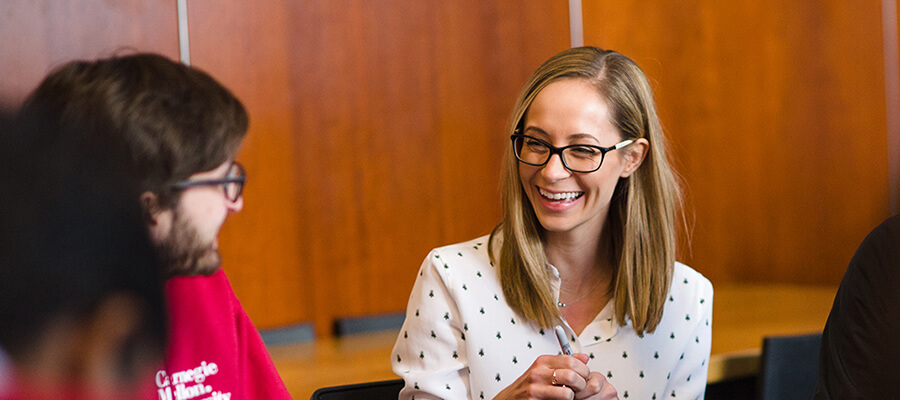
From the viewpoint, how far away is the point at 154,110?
0.50 metres

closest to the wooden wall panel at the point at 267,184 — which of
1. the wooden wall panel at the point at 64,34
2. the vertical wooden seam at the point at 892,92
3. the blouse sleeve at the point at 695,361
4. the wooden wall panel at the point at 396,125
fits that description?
the wooden wall panel at the point at 396,125

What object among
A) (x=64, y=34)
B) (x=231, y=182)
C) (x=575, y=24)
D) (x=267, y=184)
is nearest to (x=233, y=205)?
(x=231, y=182)

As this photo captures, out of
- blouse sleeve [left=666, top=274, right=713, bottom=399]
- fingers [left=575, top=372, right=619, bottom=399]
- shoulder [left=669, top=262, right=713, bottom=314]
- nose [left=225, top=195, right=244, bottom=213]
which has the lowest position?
blouse sleeve [left=666, top=274, right=713, bottom=399]

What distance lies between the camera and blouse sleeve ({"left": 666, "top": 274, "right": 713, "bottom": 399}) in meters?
1.41

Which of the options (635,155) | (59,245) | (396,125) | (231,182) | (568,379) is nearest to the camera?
(59,245)

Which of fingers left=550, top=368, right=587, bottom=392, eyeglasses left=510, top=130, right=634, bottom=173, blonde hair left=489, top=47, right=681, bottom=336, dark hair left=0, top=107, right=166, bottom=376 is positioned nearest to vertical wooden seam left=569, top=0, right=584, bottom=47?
Result: blonde hair left=489, top=47, right=681, bottom=336

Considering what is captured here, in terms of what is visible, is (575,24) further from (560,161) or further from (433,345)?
(433,345)

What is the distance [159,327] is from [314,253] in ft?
8.04

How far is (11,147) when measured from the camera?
1.41 feet

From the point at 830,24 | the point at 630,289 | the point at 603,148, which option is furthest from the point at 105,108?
the point at 830,24

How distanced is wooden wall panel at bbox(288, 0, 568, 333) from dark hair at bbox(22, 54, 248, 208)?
7.45ft

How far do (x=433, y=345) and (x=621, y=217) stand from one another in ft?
1.35

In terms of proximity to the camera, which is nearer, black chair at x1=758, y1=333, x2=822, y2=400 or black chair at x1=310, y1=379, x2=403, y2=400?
black chair at x1=310, y1=379, x2=403, y2=400

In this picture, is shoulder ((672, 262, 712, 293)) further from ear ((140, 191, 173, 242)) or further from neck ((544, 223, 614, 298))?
ear ((140, 191, 173, 242))
